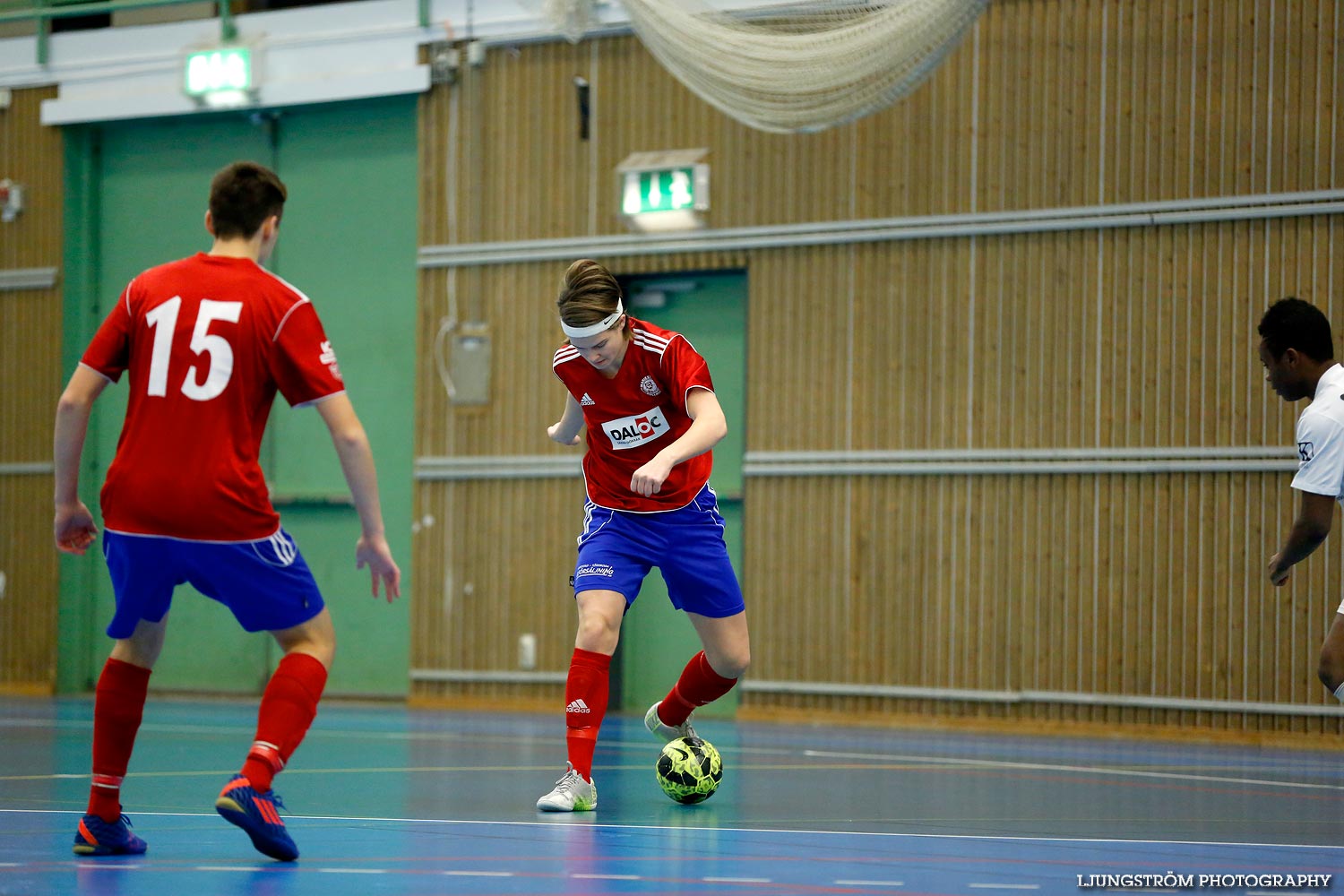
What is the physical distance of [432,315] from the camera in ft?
42.0

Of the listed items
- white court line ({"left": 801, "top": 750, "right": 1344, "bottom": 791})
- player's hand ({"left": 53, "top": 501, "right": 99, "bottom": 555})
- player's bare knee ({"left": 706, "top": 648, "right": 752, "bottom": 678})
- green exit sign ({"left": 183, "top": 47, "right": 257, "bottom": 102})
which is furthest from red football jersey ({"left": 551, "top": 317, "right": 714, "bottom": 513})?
green exit sign ({"left": 183, "top": 47, "right": 257, "bottom": 102})

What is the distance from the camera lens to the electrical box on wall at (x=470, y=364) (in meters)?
12.5

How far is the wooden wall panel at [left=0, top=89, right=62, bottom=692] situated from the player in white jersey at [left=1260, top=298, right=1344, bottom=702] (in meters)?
11.4

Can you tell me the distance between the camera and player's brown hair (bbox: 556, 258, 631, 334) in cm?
541

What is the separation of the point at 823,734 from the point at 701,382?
500 centimetres

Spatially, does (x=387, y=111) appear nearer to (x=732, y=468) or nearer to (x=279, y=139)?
(x=279, y=139)

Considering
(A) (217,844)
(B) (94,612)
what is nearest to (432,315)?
(B) (94,612)

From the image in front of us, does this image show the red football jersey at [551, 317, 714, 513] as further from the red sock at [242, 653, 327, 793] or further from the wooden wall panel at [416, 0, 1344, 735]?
the wooden wall panel at [416, 0, 1344, 735]

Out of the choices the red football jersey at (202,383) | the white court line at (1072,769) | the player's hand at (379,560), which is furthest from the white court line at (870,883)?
the white court line at (1072,769)

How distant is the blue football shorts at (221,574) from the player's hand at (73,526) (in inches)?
4.8

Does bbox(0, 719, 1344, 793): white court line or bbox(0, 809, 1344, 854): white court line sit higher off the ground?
bbox(0, 809, 1344, 854): white court line

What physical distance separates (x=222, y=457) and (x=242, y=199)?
0.71 metres

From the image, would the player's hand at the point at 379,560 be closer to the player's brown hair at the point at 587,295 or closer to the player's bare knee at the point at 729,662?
the player's brown hair at the point at 587,295

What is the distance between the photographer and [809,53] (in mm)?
9141
